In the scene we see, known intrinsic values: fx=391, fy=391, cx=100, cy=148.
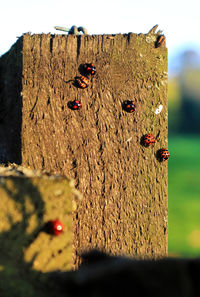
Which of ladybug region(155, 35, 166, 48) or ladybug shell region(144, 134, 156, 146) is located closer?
ladybug shell region(144, 134, 156, 146)

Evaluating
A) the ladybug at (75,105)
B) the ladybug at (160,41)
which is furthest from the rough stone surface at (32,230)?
the ladybug at (160,41)

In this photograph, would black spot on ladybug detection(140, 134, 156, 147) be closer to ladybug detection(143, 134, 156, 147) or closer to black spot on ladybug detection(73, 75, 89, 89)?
ladybug detection(143, 134, 156, 147)

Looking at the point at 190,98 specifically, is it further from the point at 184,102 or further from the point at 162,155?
the point at 162,155

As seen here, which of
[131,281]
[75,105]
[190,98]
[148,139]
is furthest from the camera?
[190,98]

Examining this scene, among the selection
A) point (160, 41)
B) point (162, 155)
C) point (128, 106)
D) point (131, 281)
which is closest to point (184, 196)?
point (162, 155)

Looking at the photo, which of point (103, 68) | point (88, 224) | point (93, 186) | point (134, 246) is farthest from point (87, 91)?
point (134, 246)

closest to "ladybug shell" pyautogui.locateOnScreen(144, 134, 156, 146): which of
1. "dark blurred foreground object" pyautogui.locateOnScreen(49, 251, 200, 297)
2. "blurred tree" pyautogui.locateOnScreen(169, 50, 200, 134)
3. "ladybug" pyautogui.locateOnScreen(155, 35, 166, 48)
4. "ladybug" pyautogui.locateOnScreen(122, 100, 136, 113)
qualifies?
"ladybug" pyautogui.locateOnScreen(122, 100, 136, 113)
